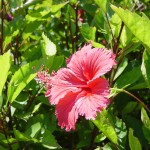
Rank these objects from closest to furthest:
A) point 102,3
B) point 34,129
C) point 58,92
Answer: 1. point 58,92
2. point 102,3
3. point 34,129

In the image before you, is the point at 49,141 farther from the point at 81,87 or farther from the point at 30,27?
the point at 30,27

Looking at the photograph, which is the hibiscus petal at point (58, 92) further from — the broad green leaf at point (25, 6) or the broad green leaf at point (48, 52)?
the broad green leaf at point (25, 6)

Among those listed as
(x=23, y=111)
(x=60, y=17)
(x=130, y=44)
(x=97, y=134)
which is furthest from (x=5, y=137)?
(x=60, y=17)

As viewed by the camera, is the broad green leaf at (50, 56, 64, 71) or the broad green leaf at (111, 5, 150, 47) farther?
the broad green leaf at (50, 56, 64, 71)

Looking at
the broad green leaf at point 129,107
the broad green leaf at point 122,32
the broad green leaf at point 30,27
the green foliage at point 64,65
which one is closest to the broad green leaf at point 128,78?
the green foliage at point 64,65

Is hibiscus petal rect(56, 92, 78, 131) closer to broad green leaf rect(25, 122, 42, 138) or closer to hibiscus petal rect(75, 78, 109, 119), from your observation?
hibiscus petal rect(75, 78, 109, 119)

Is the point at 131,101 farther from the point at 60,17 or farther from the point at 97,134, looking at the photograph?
the point at 60,17

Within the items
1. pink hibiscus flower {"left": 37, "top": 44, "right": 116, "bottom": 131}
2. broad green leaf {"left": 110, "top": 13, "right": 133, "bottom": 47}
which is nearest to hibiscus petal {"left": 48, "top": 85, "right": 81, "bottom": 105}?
pink hibiscus flower {"left": 37, "top": 44, "right": 116, "bottom": 131}

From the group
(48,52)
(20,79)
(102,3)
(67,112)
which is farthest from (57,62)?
(67,112)
